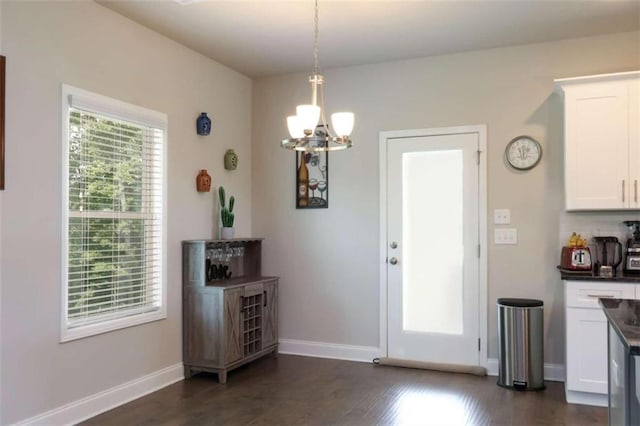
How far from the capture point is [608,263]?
13.6 ft

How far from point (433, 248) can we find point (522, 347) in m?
1.13

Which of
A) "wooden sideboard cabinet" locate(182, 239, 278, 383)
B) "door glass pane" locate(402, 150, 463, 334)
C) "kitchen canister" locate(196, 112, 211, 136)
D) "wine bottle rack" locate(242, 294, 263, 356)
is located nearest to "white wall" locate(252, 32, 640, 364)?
"door glass pane" locate(402, 150, 463, 334)

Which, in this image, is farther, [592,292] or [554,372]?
[554,372]

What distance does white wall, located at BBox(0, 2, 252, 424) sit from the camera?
10.1 ft

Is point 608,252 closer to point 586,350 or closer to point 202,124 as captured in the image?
point 586,350

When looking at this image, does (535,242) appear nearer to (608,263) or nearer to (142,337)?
(608,263)

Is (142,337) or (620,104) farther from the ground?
(620,104)

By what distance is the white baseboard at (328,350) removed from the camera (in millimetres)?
5016

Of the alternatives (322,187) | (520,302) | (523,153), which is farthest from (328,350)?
(523,153)

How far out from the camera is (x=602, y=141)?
13.1ft

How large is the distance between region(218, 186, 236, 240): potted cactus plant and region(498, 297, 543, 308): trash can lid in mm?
2387

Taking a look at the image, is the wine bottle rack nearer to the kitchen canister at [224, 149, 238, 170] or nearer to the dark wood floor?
the dark wood floor

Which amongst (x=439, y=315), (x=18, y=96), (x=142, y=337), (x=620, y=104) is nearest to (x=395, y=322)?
(x=439, y=315)

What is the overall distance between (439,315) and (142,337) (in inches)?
99.5
